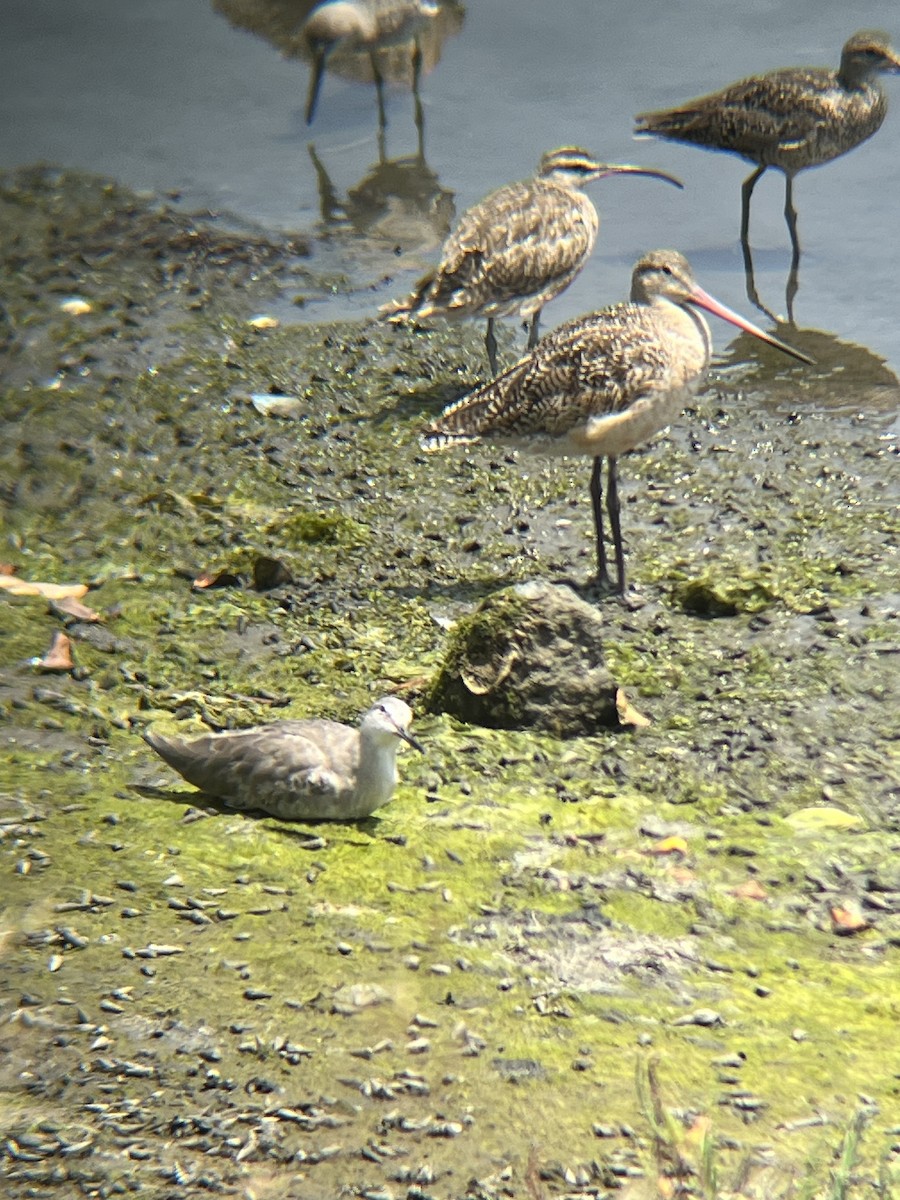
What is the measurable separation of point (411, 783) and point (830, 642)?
7.70 ft

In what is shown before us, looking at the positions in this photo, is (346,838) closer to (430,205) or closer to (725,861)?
(725,861)

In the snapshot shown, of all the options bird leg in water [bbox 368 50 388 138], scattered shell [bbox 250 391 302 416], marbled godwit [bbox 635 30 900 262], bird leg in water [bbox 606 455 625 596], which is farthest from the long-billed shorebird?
bird leg in water [bbox 368 50 388 138]

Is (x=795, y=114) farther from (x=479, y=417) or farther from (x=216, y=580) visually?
(x=216, y=580)

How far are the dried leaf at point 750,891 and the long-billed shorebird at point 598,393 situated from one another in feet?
8.31

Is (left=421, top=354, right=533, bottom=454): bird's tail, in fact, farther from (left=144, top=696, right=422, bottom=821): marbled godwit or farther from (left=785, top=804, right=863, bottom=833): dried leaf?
(left=785, top=804, right=863, bottom=833): dried leaf

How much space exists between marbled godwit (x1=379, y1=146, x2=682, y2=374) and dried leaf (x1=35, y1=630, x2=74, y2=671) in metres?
3.85

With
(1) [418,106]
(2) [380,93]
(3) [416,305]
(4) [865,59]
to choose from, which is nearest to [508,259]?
(3) [416,305]

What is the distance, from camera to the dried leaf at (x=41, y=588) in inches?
297

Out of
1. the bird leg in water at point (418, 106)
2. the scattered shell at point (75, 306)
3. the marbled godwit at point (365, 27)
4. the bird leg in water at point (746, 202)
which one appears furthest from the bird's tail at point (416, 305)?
the marbled godwit at point (365, 27)

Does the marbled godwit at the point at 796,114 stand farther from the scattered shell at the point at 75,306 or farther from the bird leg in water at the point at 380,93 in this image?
the scattered shell at the point at 75,306

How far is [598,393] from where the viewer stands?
7809 millimetres

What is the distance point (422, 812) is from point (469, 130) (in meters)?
11.2

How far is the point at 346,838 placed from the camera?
19.0 ft

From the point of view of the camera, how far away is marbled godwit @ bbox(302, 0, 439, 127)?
1588 centimetres
